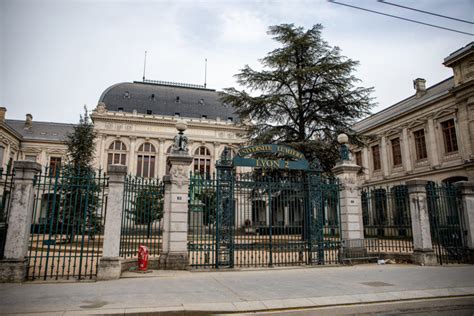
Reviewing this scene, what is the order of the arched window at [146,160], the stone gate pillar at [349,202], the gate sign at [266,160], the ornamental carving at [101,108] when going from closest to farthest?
1. the gate sign at [266,160]
2. the stone gate pillar at [349,202]
3. the ornamental carving at [101,108]
4. the arched window at [146,160]

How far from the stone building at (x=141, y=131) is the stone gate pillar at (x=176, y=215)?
29.1 m

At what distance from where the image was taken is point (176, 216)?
9500mm

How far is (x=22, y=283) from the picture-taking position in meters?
7.41

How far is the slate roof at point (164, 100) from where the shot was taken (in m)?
42.4

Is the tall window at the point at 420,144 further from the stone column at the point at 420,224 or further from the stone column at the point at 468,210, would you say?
the stone column at the point at 420,224

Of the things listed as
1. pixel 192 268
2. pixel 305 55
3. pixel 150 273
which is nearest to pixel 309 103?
pixel 305 55

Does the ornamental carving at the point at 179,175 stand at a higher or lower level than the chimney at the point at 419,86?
lower

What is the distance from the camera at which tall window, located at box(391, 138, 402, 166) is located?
2936 centimetres

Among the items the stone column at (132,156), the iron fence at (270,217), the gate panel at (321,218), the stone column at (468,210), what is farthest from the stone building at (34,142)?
the stone column at (468,210)

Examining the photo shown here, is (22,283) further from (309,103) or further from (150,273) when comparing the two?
(309,103)

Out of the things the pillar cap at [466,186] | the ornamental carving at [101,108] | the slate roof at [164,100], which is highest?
the slate roof at [164,100]

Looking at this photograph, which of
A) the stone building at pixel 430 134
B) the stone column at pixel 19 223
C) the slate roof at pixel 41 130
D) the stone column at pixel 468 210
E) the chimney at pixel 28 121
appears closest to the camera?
the stone column at pixel 19 223

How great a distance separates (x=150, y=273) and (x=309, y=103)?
13.0 meters

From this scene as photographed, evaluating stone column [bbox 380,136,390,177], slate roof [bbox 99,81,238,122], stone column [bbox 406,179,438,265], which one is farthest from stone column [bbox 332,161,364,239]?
slate roof [bbox 99,81,238,122]
